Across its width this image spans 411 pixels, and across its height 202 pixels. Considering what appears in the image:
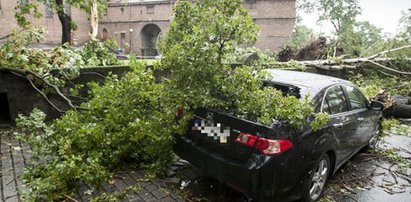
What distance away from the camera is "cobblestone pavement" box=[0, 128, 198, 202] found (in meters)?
3.28

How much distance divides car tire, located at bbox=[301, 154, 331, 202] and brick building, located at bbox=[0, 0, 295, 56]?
1203 inches

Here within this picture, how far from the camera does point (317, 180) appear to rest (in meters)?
3.43

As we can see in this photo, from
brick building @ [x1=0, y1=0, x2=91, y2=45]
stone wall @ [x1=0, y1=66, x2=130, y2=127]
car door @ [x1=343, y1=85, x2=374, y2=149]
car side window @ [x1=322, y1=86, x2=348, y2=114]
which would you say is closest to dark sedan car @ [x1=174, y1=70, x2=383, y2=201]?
car side window @ [x1=322, y1=86, x2=348, y2=114]

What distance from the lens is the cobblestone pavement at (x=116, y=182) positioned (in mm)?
3276

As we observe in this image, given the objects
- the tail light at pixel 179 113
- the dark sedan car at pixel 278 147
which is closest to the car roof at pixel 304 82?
the dark sedan car at pixel 278 147

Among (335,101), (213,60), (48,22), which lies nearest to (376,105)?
(335,101)

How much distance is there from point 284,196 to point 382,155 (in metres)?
3.67

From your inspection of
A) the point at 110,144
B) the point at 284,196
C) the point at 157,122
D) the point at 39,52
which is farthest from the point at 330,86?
the point at 39,52

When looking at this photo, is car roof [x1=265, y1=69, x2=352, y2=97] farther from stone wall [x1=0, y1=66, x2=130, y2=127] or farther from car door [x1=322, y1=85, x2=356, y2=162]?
stone wall [x1=0, y1=66, x2=130, y2=127]

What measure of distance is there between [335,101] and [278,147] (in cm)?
157

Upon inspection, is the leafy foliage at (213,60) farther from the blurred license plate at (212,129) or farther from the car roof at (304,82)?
the car roof at (304,82)

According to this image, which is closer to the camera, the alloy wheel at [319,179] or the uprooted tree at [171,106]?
the uprooted tree at [171,106]

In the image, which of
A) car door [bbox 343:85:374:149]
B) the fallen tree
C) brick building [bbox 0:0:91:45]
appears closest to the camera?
car door [bbox 343:85:374:149]

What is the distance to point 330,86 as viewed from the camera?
3.76 m
